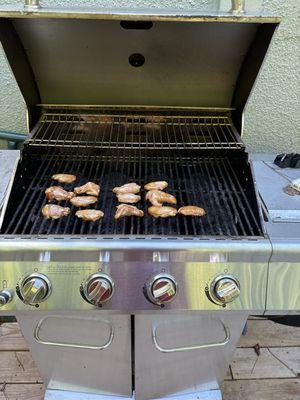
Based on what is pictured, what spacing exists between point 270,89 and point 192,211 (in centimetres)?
141

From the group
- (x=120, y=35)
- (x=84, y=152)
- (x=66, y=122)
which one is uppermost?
(x=120, y=35)

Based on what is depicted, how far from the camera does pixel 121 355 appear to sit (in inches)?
56.6

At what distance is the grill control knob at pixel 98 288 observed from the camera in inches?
43.6

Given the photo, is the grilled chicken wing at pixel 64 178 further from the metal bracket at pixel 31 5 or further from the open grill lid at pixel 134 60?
the metal bracket at pixel 31 5

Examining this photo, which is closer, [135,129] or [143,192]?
[143,192]

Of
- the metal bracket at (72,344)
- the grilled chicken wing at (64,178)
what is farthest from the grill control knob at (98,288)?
the grilled chicken wing at (64,178)

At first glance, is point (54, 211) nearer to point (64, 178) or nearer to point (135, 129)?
point (64, 178)

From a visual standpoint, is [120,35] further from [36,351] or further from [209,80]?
[36,351]

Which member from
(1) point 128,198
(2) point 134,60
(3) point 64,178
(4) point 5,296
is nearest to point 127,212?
(1) point 128,198

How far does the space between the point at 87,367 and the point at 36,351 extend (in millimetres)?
222

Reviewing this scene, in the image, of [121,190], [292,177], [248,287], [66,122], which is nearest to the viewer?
[248,287]

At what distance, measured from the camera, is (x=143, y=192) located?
142 cm

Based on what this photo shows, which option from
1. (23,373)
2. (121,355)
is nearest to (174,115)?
(121,355)

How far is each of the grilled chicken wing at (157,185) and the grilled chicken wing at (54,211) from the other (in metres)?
0.31
